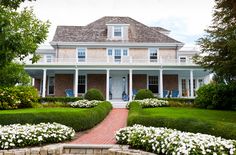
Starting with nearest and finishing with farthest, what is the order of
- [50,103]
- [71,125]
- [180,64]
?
[71,125] < [50,103] < [180,64]

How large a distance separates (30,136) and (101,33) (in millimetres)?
27173

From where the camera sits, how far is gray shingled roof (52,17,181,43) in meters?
34.2

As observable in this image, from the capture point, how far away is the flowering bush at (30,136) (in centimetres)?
875

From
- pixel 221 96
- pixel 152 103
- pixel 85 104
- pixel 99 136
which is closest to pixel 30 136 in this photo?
pixel 99 136

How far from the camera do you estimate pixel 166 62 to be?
3133cm

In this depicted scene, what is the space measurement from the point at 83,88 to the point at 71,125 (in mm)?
20773

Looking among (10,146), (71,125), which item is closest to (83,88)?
(71,125)

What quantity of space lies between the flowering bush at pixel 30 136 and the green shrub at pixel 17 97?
1141 centimetres

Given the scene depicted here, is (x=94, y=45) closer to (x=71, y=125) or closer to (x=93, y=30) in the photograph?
(x=93, y=30)

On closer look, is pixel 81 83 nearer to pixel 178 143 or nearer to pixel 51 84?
pixel 51 84

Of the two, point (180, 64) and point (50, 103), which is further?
point (180, 64)

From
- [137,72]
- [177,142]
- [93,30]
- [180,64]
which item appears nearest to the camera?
[177,142]

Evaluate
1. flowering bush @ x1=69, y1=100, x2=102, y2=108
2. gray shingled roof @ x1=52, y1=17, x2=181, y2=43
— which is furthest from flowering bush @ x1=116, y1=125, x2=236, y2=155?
gray shingled roof @ x1=52, y1=17, x2=181, y2=43

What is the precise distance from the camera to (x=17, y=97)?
2152 centimetres
